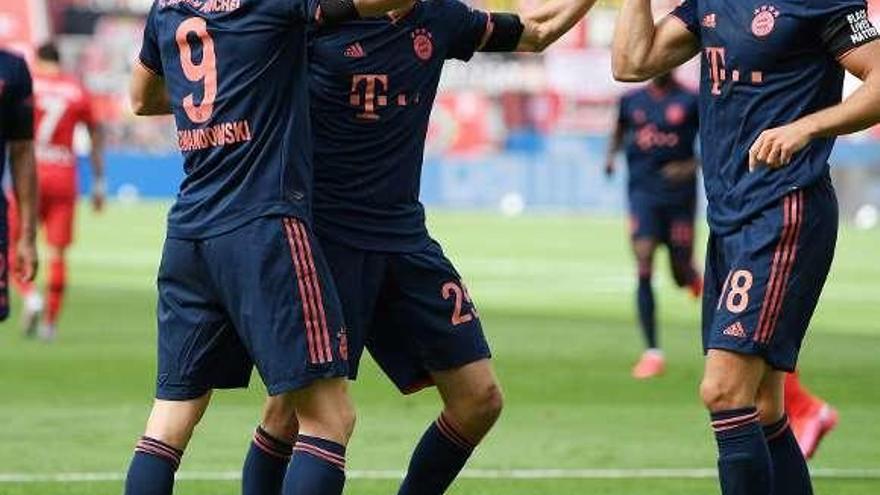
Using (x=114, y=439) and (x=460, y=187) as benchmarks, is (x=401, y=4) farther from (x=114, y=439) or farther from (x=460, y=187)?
(x=460, y=187)

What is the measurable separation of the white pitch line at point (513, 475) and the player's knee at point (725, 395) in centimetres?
283

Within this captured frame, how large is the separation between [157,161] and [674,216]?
127 feet

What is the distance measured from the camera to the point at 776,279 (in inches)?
306

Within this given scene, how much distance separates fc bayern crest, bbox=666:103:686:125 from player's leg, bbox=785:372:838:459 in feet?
18.2

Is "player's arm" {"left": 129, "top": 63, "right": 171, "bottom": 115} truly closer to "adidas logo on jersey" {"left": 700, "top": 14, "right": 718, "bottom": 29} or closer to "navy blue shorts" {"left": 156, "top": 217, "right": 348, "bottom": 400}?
"navy blue shorts" {"left": 156, "top": 217, "right": 348, "bottom": 400}

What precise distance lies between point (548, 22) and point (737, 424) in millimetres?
1868

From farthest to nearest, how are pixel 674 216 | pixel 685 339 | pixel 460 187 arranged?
pixel 460 187 < pixel 685 339 < pixel 674 216

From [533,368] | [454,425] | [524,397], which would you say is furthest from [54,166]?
[454,425]

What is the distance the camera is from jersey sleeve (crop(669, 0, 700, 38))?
8.24m

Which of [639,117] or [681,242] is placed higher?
[639,117]

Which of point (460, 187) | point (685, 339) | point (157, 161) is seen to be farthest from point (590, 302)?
point (157, 161)

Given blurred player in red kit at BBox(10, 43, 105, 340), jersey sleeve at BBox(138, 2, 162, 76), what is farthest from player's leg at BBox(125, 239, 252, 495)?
blurred player in red kit at BBox(10, 43, 105, 340)

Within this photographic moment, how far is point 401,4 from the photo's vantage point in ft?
24.0

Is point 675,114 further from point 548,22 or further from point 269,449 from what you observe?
point 269,449
